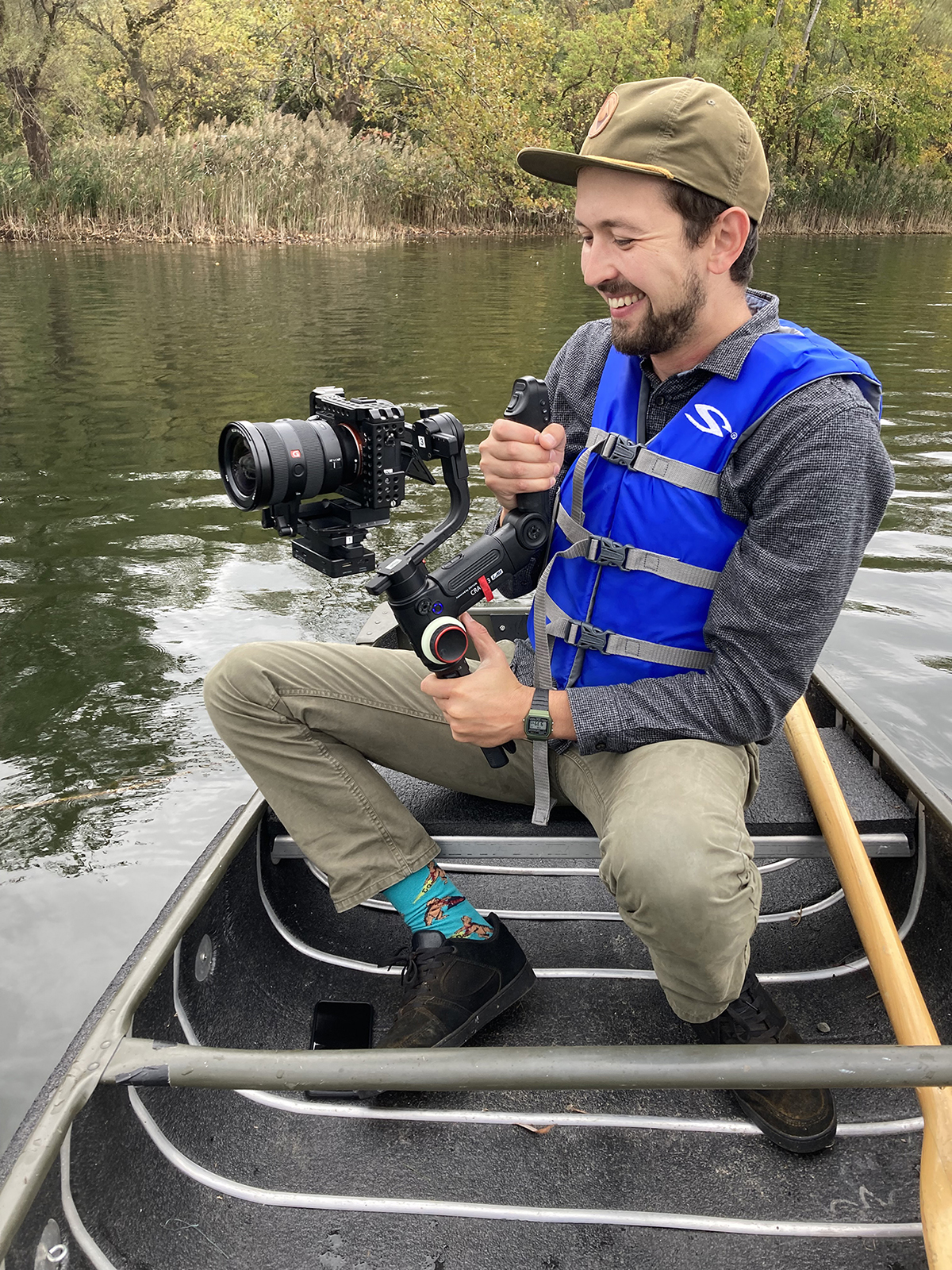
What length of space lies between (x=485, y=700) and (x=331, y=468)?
49 centimetres

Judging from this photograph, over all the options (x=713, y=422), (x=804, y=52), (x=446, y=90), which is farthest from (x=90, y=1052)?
(x=804, y=52)

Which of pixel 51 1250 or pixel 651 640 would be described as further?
pixel 651 640

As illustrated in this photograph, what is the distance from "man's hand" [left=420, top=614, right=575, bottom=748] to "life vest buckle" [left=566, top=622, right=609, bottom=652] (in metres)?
0.11

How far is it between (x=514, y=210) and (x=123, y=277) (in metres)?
11.5

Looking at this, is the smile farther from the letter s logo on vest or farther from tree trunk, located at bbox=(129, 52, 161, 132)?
tree trunk, located at bbox=(129, 52, 161, 132)

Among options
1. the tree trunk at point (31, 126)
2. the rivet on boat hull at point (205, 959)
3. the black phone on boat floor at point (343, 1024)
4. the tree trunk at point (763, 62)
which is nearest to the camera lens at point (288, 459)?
the rivet on boat hull at point (205, 959)

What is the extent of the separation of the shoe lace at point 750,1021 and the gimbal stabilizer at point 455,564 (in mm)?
621

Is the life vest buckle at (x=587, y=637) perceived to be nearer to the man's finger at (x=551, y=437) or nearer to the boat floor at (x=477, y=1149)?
the man's finger at (x=551, y=437)

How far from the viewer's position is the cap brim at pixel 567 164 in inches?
71.2

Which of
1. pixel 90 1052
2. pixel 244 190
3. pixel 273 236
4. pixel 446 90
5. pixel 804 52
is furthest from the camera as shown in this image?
pixel 804 52

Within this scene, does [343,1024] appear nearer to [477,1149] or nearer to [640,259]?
[477,1149]

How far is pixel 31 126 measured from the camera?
19172mm

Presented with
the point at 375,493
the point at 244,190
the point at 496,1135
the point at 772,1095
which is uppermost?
the point at 244,190

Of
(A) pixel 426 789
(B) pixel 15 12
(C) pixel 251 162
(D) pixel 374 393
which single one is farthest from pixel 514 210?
(A) pixel 426 789
